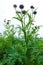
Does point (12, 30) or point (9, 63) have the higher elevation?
point (12, 30)

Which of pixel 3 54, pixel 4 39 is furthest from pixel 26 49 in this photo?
pixel 4 39

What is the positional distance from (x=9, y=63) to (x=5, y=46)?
4.79 ft

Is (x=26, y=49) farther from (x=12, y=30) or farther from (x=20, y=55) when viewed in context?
(x=12, y=30)

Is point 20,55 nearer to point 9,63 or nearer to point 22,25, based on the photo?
point 9,63

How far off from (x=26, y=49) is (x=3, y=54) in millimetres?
1254

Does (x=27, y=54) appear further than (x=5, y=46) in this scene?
No

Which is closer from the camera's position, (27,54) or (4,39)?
(27,54)

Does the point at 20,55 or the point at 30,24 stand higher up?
the point at 30,24

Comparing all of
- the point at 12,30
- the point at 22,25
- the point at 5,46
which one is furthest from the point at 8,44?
Answer: the point at 22,25

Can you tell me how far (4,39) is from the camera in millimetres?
6184

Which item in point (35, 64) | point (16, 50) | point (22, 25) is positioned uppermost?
point (22, 25)

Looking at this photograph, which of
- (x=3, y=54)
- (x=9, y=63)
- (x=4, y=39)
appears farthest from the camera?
(x=4, y=39)

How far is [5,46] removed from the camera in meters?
5.89

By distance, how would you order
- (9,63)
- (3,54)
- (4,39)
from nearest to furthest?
1. (9,63)
2. (3,54)
3. (4,39)
